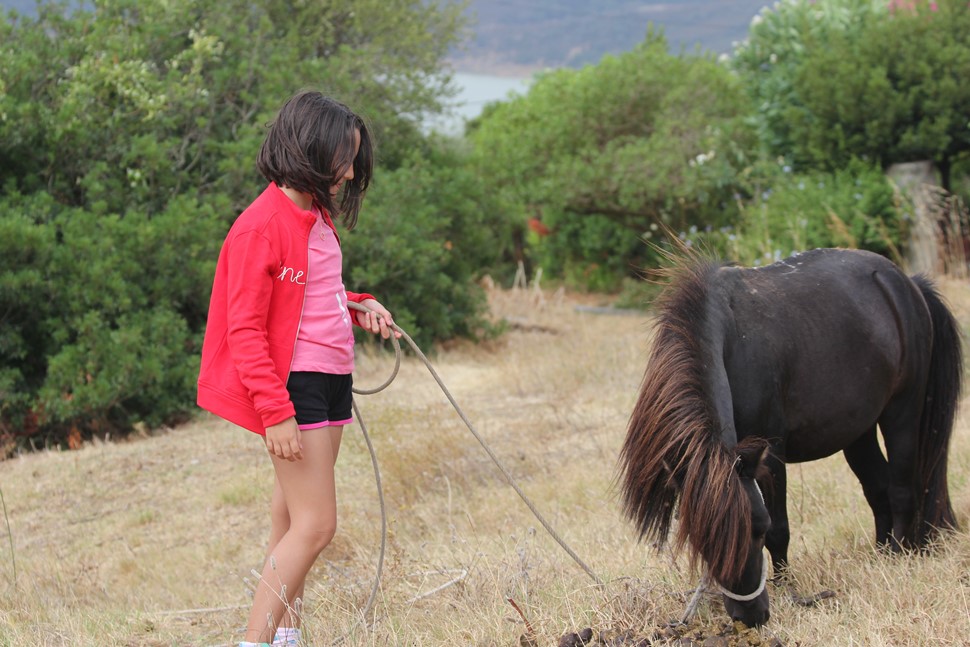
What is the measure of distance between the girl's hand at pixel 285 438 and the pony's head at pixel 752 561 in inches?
49.5

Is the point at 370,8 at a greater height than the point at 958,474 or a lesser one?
greater

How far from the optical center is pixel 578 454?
20.5 ft

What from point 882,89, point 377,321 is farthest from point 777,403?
point 882,89

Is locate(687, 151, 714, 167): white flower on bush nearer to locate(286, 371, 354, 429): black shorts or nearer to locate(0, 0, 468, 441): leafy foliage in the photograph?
locate(0, 0, 468, 441): leafy foliage

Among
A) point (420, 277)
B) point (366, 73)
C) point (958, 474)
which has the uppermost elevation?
point (366, 73)

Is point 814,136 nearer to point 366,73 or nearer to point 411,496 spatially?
point 366,73

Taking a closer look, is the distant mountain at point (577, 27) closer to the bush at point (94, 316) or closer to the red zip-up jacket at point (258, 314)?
the bush at point (94, 316)

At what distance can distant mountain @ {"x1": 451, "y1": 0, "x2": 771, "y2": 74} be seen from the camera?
40.8 metres

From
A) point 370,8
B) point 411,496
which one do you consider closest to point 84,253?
point 411,496

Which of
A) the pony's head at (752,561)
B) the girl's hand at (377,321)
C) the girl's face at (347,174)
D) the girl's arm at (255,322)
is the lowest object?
the pony's head at (752,561)

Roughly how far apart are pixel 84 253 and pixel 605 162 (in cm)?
922

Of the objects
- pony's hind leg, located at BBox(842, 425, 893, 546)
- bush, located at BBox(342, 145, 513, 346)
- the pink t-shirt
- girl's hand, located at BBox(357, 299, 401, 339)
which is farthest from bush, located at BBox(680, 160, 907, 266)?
the pink t-shirt

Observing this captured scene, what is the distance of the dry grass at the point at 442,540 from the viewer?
333 cm

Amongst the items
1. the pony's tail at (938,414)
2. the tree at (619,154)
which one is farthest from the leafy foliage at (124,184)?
the pony's tail at (938,414)
